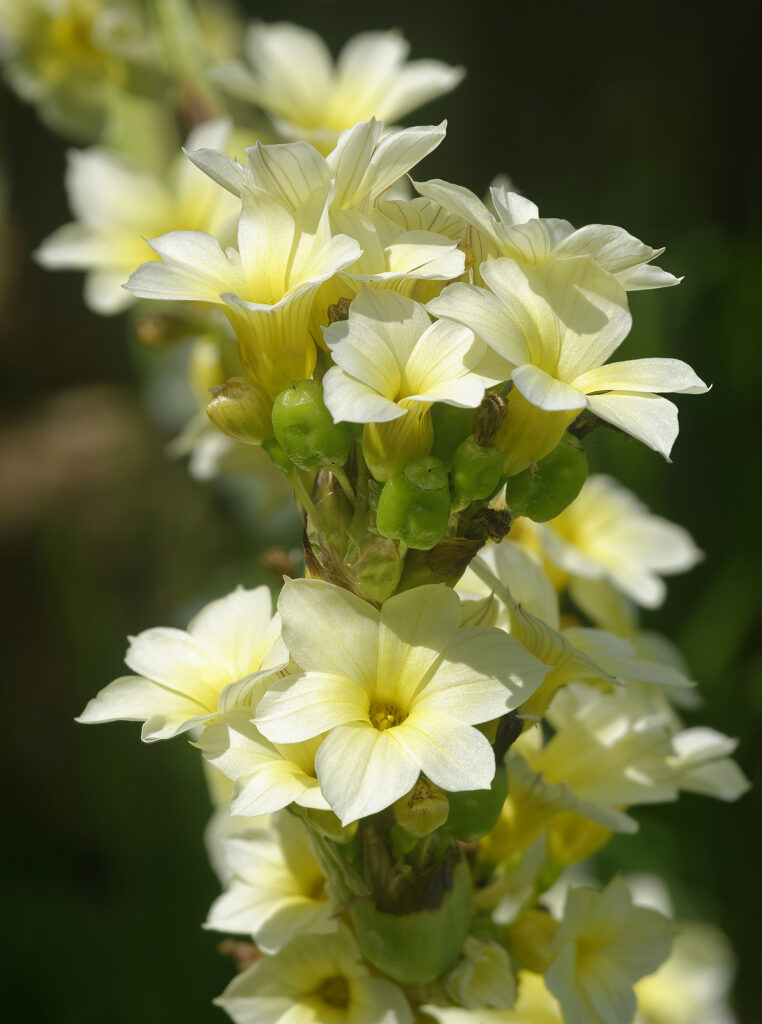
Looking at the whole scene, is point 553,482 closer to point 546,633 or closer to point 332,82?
point 546,633

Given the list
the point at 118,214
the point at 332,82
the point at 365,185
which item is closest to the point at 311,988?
the point at 365,185

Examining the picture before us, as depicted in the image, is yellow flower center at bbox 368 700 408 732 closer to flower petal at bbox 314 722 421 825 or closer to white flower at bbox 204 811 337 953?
flower petal at bbox 314 722 421 825

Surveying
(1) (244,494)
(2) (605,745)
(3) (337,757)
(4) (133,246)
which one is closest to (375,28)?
(1) (244,494)

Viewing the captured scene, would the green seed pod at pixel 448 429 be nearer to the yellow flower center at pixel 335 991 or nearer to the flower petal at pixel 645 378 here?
the flower petal at pixel 645 378

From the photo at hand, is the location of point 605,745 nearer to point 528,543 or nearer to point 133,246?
point 528,543

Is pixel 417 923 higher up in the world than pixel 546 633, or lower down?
lower down
